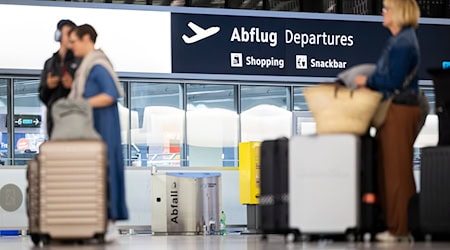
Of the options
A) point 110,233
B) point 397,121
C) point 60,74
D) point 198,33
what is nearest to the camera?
point 397,121

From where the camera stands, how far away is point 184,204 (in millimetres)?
15508

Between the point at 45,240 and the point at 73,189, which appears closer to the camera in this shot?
the point at 73,189

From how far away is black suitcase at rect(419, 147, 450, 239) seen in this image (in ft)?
22.8

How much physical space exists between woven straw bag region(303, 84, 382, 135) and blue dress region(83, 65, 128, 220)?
1.46 meters

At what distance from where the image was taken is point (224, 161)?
17.9 meters

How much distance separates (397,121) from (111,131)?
201 cm

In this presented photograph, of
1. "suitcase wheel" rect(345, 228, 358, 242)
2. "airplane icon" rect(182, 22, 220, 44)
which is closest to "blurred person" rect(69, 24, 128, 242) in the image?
"suitcase wheel" rect(345, 228, 358, 242)

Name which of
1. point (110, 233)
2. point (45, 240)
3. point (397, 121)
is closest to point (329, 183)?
point (397, 121)

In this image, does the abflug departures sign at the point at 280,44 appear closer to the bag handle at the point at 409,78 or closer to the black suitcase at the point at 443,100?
the black suitcase at the point at 443,100

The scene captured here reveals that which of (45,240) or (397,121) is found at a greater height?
(397,121)

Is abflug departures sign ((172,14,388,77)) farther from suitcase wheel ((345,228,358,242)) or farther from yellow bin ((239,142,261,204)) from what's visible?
suitcase wheel ((345,228,358,242))

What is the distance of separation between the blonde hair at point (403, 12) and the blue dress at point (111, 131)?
201 centimetres

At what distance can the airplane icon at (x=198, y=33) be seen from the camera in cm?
1509

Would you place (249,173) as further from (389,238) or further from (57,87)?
(389,238)
